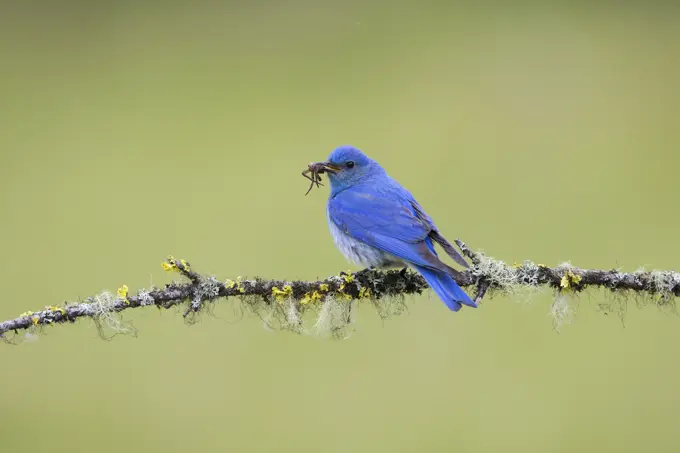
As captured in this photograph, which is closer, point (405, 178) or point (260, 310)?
point (260, 310)

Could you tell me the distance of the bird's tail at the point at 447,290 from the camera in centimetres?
322

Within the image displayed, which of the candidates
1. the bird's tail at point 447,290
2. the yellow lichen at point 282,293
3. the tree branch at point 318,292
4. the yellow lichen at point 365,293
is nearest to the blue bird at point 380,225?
the bird's tail at point 447,290

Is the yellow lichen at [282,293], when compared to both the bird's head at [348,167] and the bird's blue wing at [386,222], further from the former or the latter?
the bird's head at [348,167]

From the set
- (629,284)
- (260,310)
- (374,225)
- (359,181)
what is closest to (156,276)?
(359,181)

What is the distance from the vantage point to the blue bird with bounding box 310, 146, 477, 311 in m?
3.44

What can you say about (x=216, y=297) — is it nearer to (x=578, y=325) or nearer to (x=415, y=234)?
(x=415, y=234)

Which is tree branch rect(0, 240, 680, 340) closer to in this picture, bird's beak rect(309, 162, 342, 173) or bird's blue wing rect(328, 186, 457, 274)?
bird's blue wing rect(328, 186, 457, 274)

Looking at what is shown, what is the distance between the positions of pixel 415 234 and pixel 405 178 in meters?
5.29

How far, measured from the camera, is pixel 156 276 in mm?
7039

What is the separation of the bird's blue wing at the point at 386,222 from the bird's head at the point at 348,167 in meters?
0.15

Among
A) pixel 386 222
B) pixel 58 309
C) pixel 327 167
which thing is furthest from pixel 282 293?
pixel 327 167

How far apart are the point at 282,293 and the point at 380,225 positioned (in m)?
0.95

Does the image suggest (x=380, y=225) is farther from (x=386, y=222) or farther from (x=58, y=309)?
(x=58, y=309)

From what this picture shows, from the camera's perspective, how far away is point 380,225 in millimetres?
3953
